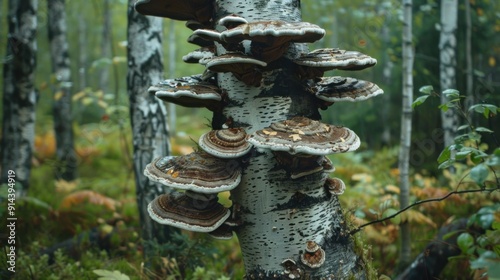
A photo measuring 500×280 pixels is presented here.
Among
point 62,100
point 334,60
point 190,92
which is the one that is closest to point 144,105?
point 190,92

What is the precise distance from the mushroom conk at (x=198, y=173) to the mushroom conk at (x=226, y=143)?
0.18 m

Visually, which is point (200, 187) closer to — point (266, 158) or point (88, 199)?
point (266, 158)

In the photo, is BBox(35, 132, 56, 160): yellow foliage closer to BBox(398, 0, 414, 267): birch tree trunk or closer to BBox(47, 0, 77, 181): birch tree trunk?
BBox(47, 0, 77, 181): birch tree trunk

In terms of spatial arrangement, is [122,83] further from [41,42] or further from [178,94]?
[178,94]

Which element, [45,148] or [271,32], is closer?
[271,32]

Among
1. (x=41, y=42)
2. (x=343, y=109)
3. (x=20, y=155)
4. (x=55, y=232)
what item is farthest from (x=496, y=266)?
(x=41, y=42)

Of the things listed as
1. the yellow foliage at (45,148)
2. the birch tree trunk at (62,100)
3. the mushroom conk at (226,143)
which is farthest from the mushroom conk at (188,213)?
the yellow foliage at (45,148)

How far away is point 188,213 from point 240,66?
3.83ft

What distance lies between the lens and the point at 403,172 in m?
5.51

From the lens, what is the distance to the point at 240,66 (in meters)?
2.74

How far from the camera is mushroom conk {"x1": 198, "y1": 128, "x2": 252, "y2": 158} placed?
8.89 ft

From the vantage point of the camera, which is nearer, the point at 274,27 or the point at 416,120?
the point at 274,27

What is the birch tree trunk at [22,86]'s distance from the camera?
7.61m

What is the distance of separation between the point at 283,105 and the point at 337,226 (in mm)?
1064
